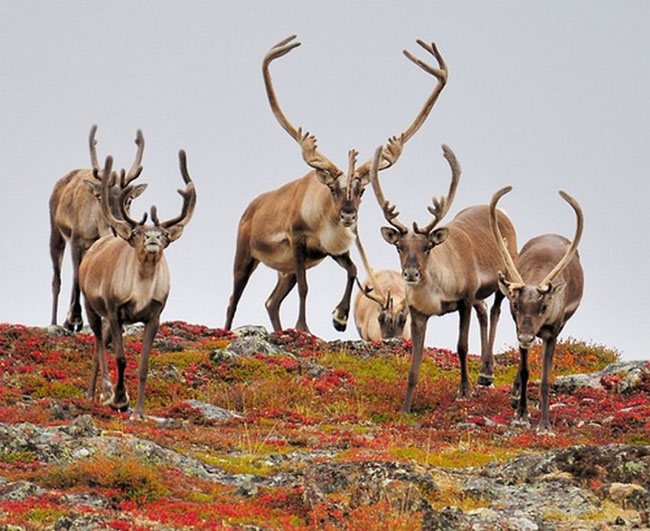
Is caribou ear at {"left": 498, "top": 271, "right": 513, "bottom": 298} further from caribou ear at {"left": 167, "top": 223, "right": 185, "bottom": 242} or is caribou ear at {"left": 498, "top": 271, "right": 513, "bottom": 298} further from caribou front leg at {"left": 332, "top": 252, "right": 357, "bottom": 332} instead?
caribou front leg at {"left": 332, "top": 252, "right": 357, "bottom": 332}

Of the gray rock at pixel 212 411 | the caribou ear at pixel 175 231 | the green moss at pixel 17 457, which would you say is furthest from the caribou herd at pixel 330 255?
the green moss at pixel 17 457

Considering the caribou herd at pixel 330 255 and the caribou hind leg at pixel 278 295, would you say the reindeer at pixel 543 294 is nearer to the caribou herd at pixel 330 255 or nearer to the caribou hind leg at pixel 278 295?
the caribou herd at pixel 330 255

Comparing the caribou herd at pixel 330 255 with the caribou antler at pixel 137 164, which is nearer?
the caribou herd at pixel 330 255

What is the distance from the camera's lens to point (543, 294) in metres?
15.2

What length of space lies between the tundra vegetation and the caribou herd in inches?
30.4

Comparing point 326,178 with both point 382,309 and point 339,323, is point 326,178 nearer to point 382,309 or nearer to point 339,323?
point 339,323

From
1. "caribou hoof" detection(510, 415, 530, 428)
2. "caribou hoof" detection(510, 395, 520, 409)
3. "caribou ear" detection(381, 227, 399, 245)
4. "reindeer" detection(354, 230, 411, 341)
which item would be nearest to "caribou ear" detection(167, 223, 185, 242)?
"caribou ear" detection(381, 227, 399, 245)

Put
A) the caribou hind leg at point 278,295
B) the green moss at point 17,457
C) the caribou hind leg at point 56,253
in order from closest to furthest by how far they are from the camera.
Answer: the green moss at point 17,457
the caribou hind leg at point 56,253
the caribou hind leg at point 278,295

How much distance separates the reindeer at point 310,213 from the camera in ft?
69.1

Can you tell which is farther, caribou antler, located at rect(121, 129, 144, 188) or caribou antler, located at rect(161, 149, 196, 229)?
caribou antler, located at rect(121, 129, 144, 188)

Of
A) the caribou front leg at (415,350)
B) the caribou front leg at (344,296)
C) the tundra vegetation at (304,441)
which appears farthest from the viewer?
the caribou front leg at (344,296)

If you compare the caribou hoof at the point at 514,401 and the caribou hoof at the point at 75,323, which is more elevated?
the caribou hoof at the point at 75,323

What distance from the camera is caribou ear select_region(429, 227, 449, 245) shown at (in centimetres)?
1650

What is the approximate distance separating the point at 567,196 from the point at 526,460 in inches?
184
